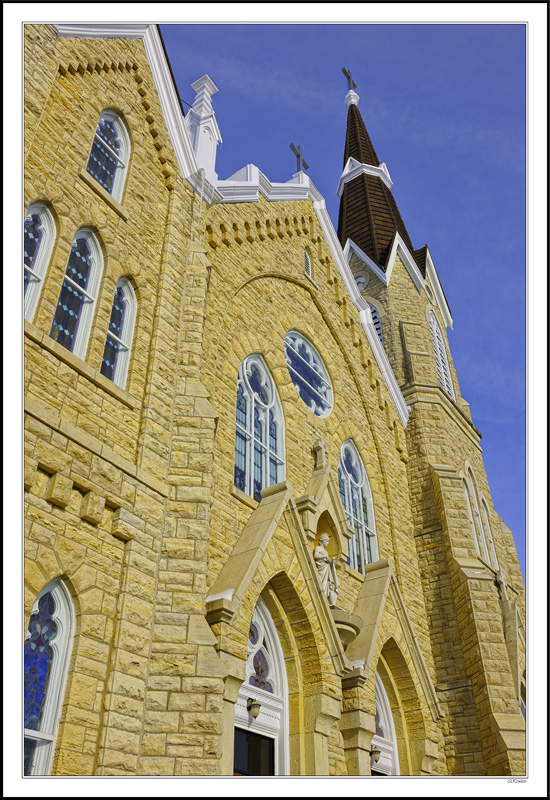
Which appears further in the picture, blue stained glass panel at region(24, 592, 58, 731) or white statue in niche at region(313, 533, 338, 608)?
white statue in niche at region(313, 533, 338, 608)

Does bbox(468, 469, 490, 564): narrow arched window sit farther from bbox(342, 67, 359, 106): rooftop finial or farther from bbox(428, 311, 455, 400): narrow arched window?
bbox(342, 67, 359, 106): rooftop finial

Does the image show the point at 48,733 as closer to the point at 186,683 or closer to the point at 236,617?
the point at 186,683

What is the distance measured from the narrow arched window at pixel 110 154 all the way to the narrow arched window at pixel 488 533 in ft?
38.5

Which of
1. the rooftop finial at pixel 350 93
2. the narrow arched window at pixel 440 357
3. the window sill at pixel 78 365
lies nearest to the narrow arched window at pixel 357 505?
the narrow arched window at pixel 440 357

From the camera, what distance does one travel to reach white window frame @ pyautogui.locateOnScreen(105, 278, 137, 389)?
26.2ft

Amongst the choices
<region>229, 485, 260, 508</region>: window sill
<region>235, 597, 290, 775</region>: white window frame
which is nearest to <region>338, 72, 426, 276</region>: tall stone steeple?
<region>229, 485, 260, 508</region>: window sill

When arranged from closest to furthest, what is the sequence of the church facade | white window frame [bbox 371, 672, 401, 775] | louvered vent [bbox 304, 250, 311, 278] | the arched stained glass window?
the church facade → white window frame [bbox 371, 672, 401, 775] → the arched stained glass window → louvered vent [bbox 304, 250, 311, 278]

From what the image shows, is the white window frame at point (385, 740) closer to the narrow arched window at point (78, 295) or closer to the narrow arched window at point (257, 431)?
the narrow arched window at point (257, 431)

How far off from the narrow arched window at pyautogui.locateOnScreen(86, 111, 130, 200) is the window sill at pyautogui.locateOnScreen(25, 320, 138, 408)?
299cm

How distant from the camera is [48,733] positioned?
551 cm
